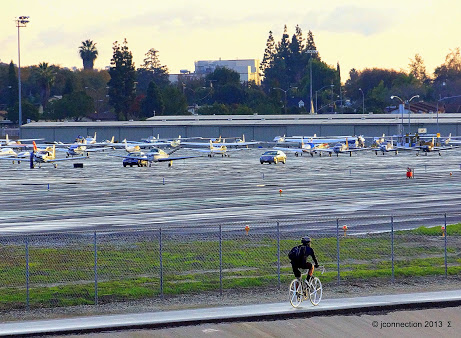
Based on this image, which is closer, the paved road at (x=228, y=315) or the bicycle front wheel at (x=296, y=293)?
the paved road at (x=228, y=315)

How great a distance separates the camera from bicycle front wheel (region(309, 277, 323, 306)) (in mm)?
21141

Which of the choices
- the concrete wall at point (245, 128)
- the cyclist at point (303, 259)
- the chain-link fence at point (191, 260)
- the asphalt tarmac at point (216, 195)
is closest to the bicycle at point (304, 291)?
the cyclist at point (303, 259)

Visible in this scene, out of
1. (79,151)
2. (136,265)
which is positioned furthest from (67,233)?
(79,151)

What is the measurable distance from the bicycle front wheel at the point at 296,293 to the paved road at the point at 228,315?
0.58 feet

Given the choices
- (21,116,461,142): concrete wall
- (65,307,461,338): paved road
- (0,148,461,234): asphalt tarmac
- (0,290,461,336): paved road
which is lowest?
(65,307,461,338): paved road

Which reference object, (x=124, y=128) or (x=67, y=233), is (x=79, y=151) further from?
(x=67, y=233)

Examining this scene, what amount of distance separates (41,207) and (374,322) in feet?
95.5

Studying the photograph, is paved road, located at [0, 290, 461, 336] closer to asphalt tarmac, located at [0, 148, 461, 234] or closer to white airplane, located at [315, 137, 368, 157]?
asphalt tarmac, located at [0, 148, 461, 234]

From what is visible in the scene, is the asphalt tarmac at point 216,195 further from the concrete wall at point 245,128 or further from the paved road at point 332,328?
the concrete wall at point 245,128

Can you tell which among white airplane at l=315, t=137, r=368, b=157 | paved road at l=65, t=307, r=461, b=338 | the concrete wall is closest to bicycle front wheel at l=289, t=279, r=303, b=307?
paved road at l=65, t=307, r=461, b=338

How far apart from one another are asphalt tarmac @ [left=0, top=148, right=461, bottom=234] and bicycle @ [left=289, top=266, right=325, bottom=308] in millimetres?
4584

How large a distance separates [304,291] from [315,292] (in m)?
0.35

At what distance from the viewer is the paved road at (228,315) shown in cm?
1959

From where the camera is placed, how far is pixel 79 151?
117 meters
